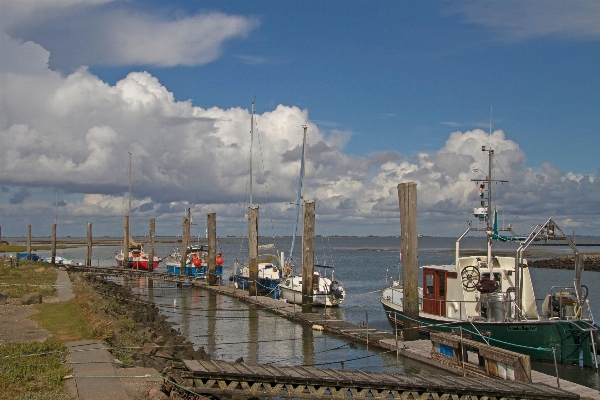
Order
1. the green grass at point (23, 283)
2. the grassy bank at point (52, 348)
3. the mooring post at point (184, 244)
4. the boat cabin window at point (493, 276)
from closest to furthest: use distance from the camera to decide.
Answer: the grassy bank at point (52, 348) < the boat cabin window at point (493, 276) < the green grass at point (23, 283) < the mooring post at point (184, 244)

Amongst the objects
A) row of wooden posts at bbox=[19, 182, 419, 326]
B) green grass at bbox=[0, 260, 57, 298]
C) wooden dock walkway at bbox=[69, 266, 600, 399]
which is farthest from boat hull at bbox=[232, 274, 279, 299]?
green grass at bbox=[0, 260, 57, 298]

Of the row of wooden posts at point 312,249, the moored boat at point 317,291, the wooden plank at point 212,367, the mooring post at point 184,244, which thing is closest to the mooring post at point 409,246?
the row of wooden posts at point 312,249

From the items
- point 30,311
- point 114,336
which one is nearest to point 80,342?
point 114,336

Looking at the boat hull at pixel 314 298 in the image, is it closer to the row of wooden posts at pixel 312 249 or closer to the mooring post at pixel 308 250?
the row of wooden posts at pixel 312 249

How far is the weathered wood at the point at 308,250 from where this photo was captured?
1145 inches

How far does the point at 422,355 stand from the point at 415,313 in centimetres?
217

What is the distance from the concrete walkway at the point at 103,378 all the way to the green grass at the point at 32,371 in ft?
0.77

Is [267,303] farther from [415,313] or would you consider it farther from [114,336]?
[114,336]

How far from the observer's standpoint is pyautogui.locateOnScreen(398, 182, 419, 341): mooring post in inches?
768

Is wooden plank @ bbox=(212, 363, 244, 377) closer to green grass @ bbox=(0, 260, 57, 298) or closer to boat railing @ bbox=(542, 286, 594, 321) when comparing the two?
boat railing @ bbox=(542, 286, 594, 321)

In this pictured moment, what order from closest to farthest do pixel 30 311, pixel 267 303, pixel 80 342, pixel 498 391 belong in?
pixel 498 391, pixel 80 342, pixel 30 311, pixel 267 303

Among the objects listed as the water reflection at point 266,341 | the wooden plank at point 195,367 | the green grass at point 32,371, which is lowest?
the water reflection at point 266,341

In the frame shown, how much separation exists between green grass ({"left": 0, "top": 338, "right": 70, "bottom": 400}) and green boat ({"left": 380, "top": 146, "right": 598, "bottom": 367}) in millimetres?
10480

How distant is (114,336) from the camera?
16.3m
